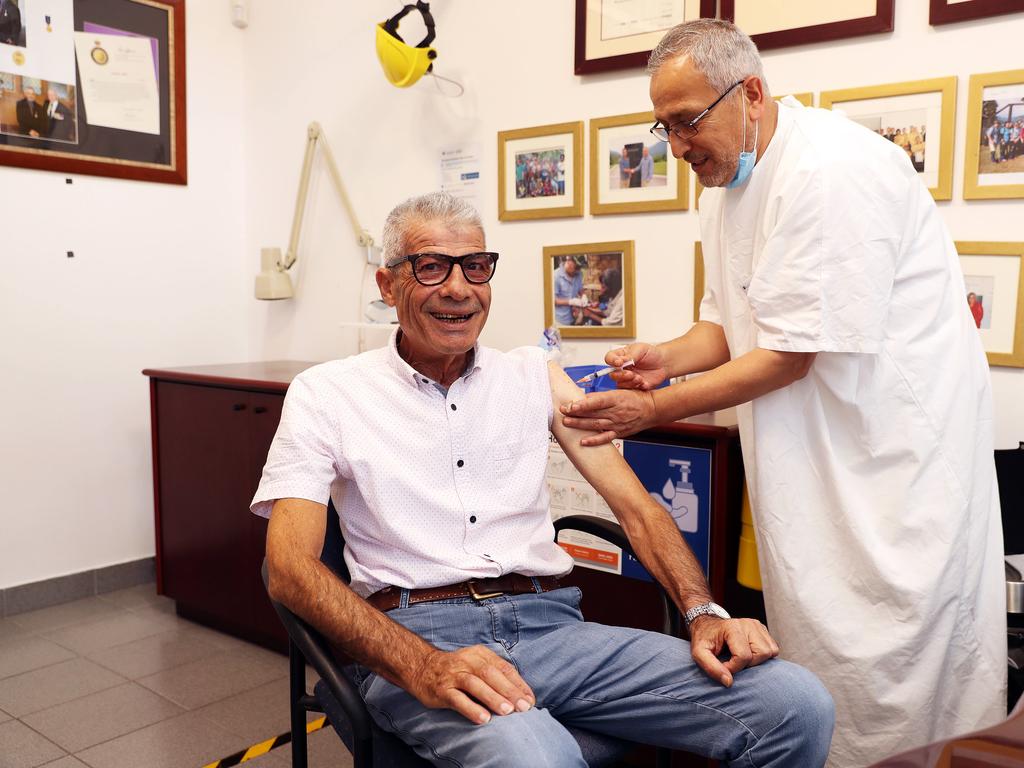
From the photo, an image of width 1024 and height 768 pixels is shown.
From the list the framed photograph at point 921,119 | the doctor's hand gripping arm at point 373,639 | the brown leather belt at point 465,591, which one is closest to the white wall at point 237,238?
the framed photograph at point 921,119

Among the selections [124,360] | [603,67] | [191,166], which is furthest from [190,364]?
[603,67]

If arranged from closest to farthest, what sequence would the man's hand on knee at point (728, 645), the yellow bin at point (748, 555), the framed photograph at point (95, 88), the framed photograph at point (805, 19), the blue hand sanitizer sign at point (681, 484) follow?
the man's hand on knee at point (728, 645) → the yellow bin at point (748, 555) → the blue hand sanitizer sign at point (681, 484) → the framed photograph at point (805, 19) → the framed photograph at point (95, 88)

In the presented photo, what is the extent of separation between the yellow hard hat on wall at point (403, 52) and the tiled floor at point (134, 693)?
1.92m

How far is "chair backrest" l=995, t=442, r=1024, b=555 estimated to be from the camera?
1.83 metres

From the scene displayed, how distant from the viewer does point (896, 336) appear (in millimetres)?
1604

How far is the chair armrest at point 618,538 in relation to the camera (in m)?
1.56

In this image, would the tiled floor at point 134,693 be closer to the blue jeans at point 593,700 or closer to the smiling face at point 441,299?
the blue jeans at point 593,700

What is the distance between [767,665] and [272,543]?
0.78m

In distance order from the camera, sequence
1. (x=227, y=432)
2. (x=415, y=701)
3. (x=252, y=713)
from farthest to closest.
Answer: (x=227, y=432)
(x=252, y=713)
(x=415, y=701)

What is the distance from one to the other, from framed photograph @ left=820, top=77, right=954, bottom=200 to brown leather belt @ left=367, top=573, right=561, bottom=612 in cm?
136

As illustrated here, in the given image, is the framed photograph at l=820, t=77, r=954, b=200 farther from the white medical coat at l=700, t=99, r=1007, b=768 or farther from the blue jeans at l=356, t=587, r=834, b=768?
the blue jeans at l=356, t=587, r=834, b=768

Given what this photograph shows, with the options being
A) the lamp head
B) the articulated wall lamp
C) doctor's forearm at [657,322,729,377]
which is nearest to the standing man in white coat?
doctor's forearm at [657,322,729,377]

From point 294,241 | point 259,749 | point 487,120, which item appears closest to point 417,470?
point 259,749

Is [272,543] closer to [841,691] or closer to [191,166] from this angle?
[841,691]
